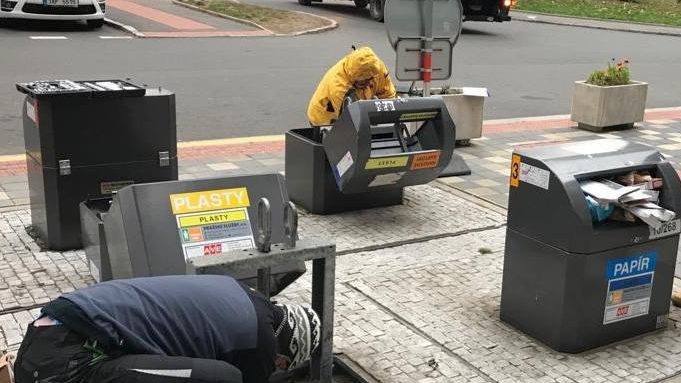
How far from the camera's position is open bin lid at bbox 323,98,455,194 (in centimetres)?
546

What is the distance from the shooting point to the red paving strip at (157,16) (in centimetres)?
1925

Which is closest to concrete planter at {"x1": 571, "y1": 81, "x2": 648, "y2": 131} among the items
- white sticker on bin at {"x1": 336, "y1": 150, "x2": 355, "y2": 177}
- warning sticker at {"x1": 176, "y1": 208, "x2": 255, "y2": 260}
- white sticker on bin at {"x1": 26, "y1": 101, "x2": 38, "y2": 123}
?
white sticker on bin at {"x1": 336, "y1": 150, "x2": 355, "y2": 177}

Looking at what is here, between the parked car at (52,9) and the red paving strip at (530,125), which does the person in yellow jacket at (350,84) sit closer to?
the red paving strip at (530,125)

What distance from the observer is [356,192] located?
5820 mm

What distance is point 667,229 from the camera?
4004mm

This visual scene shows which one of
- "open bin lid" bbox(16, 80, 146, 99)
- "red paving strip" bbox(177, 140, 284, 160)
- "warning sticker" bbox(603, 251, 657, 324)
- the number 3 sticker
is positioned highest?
"open bin lid" bbox(16, 80, 146, 99)

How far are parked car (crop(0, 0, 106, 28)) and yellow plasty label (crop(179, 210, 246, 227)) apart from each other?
1453 centimetres

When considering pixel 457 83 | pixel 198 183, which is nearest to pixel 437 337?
pixel 198 183

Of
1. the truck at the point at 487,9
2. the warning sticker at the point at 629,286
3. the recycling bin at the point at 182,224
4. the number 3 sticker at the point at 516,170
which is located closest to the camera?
the recycling bin at the point at 182,224

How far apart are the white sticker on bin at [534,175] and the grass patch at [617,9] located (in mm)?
24186

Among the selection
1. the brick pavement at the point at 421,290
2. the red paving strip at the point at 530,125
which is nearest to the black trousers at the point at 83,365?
the brick pavement at the point at 421,290

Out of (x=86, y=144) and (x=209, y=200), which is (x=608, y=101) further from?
(x=209, y=200)

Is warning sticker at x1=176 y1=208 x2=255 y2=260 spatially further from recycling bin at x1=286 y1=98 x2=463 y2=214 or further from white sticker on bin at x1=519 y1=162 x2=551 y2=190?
recycling bin at x1=286 y1=98 x2=463 y2=214

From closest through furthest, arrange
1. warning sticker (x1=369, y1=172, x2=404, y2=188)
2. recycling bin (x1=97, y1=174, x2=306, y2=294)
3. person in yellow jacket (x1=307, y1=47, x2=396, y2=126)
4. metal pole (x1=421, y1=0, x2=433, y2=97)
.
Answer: recycling bin (x1=97, y1=174, x2=306, y2=294) < warning sticker (x1=369, y1=172, x2=404, y2=188) < person in yellow jacket (x1=307, y1=47, x2=396, y2=126) < metal pole (x1=421, y1=0, x2=433, y2=97)
